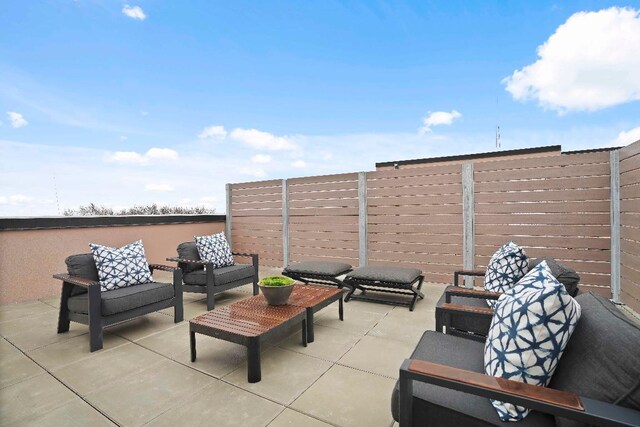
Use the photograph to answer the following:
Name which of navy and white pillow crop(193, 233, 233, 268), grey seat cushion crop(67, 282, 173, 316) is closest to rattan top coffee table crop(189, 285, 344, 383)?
grey seat cushion crop(67, 282, 173, 316)

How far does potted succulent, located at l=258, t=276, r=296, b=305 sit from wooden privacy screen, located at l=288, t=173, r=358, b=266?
9.03 feet

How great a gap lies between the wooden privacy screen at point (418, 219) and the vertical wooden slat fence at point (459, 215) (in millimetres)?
15

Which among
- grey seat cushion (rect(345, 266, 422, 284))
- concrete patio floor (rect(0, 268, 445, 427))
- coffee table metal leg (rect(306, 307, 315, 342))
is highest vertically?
grey seat cushion (rect(345, 266, 422, 284))

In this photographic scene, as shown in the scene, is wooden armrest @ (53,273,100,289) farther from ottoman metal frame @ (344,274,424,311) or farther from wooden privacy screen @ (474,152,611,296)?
wooden privacy screen @ (474,152,611,296)

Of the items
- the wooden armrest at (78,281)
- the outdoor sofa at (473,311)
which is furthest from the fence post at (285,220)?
the outdoor sofa at (473,311)

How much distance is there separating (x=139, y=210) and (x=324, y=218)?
408 centimetres

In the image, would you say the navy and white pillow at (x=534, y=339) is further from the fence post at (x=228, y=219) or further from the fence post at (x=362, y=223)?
the fence post at (x=228, y=219)

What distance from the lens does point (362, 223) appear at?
507 cm

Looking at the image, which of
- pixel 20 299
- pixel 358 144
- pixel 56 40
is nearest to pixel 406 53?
pixel 358 144

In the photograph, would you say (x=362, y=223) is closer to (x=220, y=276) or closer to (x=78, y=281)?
(x=220, y=276)

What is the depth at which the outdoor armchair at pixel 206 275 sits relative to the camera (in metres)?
3.49

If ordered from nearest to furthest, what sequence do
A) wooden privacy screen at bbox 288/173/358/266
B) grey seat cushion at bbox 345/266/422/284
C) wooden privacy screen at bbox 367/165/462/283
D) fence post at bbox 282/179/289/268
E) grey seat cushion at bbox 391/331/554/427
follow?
grey seat cushion at bbox 391/331/554/427 → grey seat cushion at bbox 345/266/422/284 → wooden privacy screen at bbox 367/165/462/283 → wooden privacy screen at bbox 288/173/358/266 → fence post at bbox 282/179/289/268

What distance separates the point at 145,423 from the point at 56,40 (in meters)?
5.78

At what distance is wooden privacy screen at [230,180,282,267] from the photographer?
5969mm
